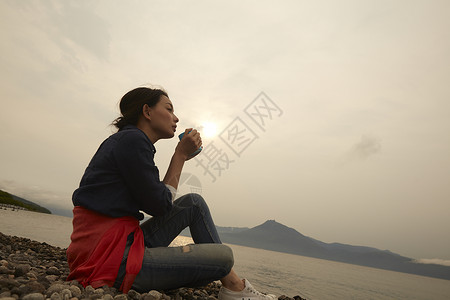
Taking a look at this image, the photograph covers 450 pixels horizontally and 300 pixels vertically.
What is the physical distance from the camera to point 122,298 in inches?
76.6

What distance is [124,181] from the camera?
2221 mm

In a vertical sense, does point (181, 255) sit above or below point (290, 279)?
above

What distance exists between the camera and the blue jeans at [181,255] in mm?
2168

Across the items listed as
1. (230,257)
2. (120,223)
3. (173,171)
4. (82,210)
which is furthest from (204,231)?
(82,210)

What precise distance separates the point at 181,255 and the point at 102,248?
0.62m

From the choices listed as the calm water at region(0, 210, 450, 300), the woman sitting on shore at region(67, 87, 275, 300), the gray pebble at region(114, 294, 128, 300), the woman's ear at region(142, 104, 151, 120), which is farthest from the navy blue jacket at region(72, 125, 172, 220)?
the calm water at region(0, 210, 450, 300)

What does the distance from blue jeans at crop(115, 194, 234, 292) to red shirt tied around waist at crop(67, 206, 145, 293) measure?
0.20 ft

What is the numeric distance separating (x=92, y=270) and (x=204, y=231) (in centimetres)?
106

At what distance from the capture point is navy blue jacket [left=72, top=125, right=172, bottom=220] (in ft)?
6.97

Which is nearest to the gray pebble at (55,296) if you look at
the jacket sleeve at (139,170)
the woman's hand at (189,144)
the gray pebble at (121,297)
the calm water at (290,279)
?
the gray pebble at (121,297)

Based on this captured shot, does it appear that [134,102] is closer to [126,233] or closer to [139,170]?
[139,170]

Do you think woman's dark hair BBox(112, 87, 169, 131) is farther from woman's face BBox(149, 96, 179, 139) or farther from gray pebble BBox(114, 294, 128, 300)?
gray pebble BBox(114, 294, 128, 300)

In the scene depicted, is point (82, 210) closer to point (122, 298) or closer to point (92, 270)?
point (92, 270)

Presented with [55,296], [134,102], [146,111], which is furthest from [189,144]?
[55,296]
